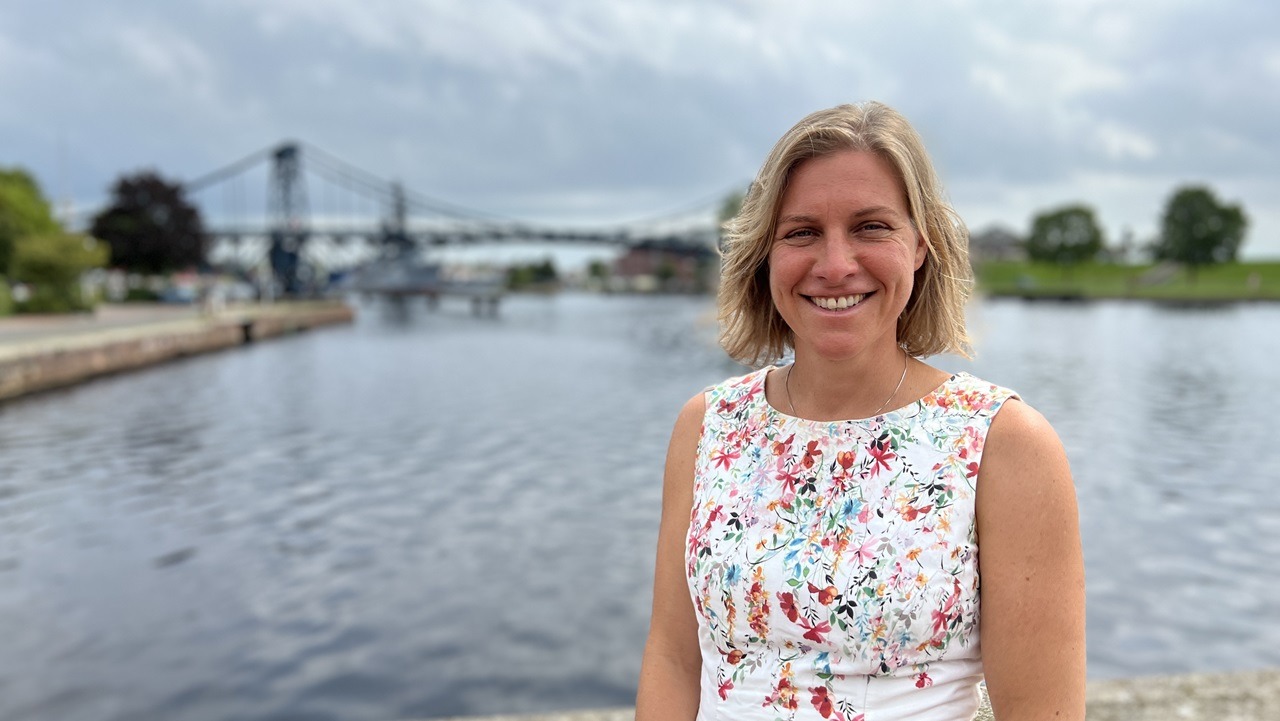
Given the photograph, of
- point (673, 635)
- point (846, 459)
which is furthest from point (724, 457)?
point (673, 635)

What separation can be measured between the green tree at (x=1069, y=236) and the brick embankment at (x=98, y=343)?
65.9 meters

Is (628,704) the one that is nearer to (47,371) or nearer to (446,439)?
(446,439)

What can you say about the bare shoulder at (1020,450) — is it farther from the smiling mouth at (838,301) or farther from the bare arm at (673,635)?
the bare arm at (673,635)

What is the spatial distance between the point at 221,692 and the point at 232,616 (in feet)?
3.82

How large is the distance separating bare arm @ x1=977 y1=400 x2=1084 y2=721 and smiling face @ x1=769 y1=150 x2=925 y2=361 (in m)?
→ 0.26

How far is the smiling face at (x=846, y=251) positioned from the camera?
4.86ft

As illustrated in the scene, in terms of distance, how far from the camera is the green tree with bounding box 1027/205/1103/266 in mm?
78562

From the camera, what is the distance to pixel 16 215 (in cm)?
3716

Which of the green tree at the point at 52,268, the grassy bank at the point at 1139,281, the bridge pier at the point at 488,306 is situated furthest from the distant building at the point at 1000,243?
the green tree at the point at 52,268

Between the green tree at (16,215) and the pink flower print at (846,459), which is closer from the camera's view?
the pink flower print at (846,459)

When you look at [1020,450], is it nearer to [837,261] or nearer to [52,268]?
[837,261]

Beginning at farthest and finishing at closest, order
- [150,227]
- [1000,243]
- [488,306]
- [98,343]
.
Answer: [1000,243]
[488,306]
[150,227]
[98,343]

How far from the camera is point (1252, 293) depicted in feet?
220

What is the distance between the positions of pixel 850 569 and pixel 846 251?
491mm
